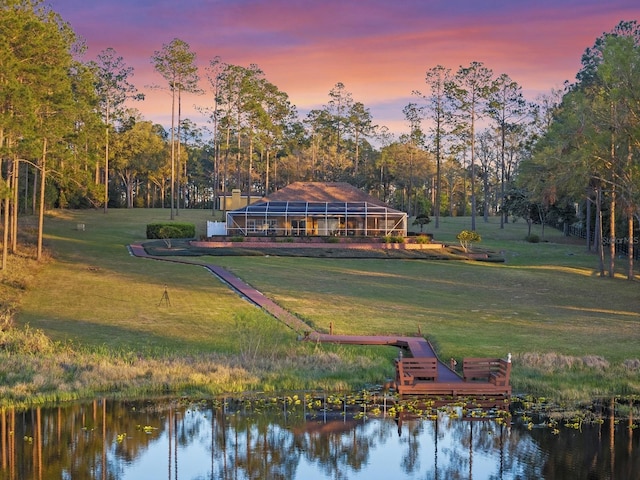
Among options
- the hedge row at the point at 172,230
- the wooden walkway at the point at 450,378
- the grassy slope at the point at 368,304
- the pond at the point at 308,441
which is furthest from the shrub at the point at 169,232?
the pond at the point at 308,441

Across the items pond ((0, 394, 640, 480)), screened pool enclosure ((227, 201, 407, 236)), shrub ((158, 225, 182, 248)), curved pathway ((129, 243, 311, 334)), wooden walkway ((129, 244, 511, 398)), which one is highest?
screened pool enclosure ((227, 201, 407, 236))

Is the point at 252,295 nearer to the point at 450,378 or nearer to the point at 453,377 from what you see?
the point at 453,377

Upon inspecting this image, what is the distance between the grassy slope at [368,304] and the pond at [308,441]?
13.1ft

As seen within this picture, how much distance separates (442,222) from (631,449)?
6291cm

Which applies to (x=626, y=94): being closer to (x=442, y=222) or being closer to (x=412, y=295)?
(x=412, y=295)

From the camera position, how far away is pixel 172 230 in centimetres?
5562

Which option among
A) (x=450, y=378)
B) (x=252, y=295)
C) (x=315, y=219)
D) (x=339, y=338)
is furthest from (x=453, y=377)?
(x=315, y=219)

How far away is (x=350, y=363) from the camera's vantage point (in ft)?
70.5

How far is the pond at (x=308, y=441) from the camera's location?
44.8 ft

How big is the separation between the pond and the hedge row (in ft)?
124

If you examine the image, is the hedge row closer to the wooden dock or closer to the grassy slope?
the grassy slope

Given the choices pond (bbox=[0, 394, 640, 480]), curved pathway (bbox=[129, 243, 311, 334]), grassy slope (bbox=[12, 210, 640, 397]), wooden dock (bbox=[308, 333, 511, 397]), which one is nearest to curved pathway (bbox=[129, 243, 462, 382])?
curved pathway (bbox=[129, 243, 311, 334])

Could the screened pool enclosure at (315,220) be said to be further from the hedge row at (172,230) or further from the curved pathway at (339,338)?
the curved pathway at (339,338)

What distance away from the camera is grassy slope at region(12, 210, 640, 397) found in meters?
24.0
